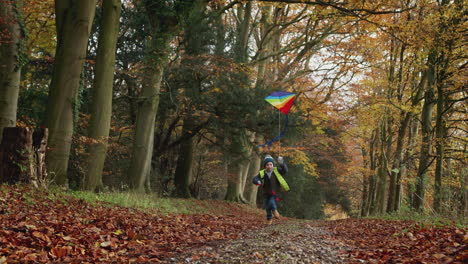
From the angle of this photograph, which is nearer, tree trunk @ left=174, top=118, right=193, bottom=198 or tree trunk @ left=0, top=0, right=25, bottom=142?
tree trunk @ left=0, top=0, right=25, bottom=142

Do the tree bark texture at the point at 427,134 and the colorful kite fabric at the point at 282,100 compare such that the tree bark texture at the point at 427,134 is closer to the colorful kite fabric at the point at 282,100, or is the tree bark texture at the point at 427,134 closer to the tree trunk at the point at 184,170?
the colorful kite fabric at the point at 282,100

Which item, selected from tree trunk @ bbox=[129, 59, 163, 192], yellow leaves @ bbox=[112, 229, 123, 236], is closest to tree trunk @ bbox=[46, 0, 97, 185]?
tree trunk @ bbox=[129, 59, 163, 192]

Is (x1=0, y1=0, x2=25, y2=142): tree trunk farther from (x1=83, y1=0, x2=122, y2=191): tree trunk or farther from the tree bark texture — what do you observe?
the tree bark texture

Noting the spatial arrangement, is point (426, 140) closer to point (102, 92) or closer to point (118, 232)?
point (102, 92)

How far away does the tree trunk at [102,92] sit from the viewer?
1108cm

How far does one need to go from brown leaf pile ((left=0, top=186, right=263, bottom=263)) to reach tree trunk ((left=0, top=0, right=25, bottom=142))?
3031mm

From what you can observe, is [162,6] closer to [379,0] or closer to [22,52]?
[22,52]

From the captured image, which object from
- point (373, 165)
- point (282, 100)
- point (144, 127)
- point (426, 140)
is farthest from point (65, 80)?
→ point (373, 165)

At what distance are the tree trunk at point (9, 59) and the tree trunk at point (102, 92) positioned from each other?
6.59 ft

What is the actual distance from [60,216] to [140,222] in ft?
4.99

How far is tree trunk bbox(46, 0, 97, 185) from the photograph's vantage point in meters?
9.84

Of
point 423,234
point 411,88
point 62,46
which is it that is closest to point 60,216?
point 62,46

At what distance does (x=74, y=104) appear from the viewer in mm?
10109

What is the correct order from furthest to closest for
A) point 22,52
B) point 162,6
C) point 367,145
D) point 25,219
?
point 367,145, point 162,6, point 22,52, point 25,219
